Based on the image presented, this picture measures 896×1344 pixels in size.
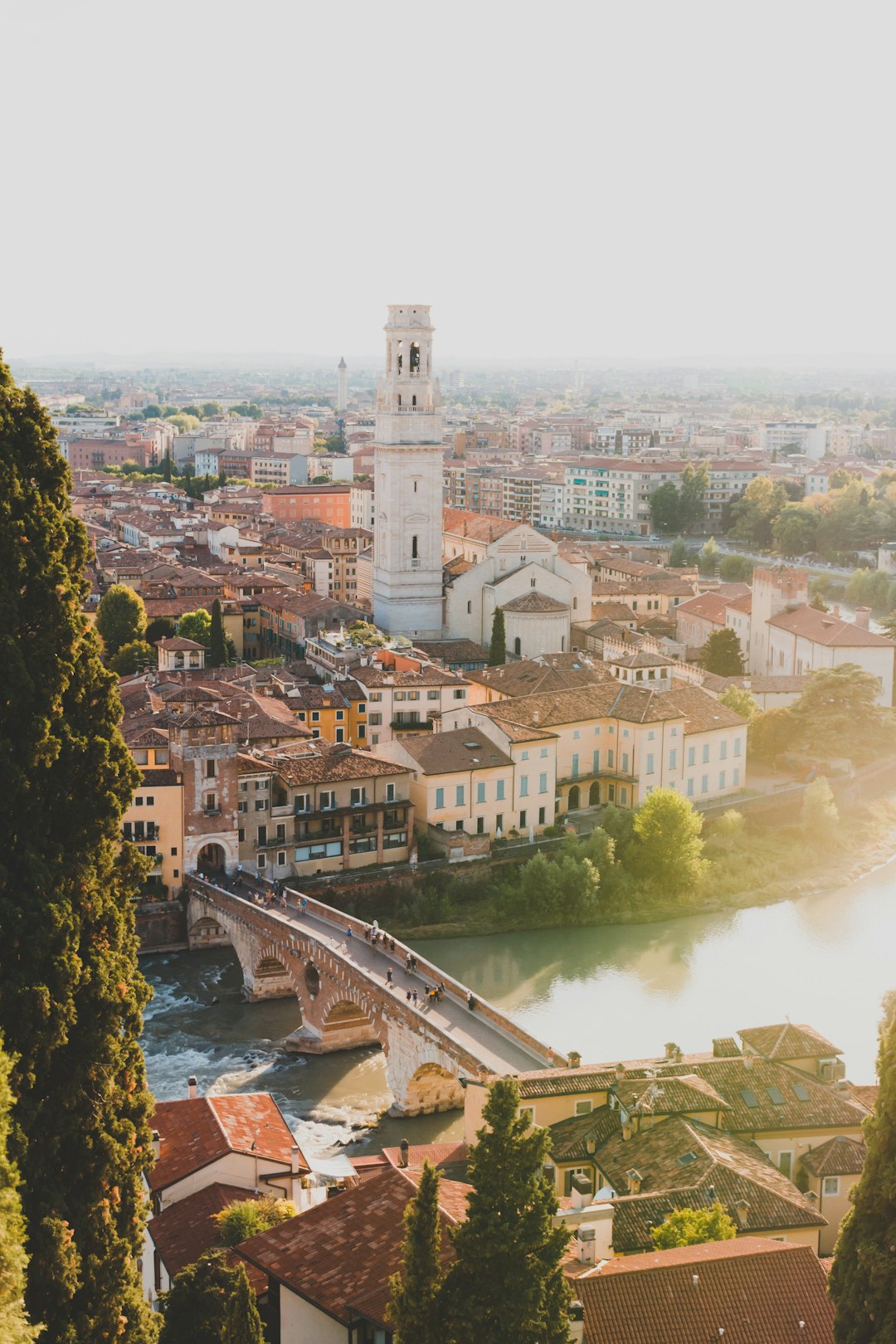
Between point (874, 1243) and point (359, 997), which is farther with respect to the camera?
point (359, 997)

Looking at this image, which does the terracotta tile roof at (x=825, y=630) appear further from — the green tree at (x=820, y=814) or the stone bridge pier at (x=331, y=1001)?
the stone bridge pier at (x=331, y=1001)

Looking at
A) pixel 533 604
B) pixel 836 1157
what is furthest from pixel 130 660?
pixel 836 1157

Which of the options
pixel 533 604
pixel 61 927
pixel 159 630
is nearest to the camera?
pixel 61 927

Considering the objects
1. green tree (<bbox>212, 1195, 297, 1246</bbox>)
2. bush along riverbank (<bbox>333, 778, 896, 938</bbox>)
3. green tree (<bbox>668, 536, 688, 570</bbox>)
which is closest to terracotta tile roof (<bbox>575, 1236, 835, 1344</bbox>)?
green tree (<bbox>212, 1195, 297, 1246</bbox>)

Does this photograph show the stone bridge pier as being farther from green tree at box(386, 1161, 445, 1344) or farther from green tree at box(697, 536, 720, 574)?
green tree at box(697, 536, 720, 574)

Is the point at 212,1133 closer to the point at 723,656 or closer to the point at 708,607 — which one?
Result: the point at 723,656

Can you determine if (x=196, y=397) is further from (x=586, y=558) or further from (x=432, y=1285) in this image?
(x=432, y=1285)

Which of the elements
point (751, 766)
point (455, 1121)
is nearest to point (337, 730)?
point (751, 766)

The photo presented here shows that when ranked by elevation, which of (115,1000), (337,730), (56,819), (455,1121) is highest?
(56,819)
